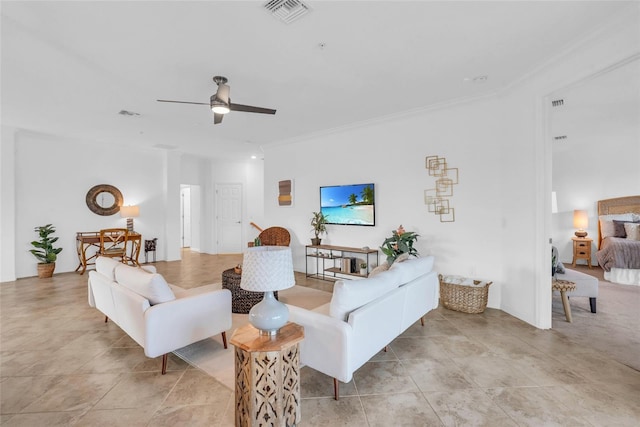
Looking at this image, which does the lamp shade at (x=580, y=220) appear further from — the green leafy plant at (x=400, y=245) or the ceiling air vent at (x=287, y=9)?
the ceiling air vent at (x=287, y=9)

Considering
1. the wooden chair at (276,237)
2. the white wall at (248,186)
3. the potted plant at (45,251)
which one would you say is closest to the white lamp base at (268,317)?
the wooden chair at (276,237)

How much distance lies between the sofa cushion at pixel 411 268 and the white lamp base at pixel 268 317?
1.27 metres

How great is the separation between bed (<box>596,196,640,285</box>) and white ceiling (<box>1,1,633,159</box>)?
162 inches

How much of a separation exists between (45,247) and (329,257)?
5394 millimetres

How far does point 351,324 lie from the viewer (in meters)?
1.88

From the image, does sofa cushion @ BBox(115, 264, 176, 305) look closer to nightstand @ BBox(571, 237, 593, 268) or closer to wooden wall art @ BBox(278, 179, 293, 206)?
wooden wall art @ BBox(278, 179, 293, 206)

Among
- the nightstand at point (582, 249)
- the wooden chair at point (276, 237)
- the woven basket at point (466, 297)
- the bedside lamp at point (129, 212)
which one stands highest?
the bedside lamp at point (129, 212)

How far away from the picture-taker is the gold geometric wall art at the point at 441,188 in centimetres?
388

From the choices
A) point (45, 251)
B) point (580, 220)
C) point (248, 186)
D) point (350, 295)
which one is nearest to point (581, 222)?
point (580, 220)

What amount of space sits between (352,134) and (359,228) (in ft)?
5.41

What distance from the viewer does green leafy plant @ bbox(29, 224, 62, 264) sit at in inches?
208

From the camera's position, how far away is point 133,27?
2.25 metres

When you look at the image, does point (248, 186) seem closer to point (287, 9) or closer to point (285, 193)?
point (285, 193)

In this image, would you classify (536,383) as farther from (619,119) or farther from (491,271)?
(619,119)
